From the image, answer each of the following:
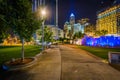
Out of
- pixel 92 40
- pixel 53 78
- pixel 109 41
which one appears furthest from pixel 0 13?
pixel 92 40

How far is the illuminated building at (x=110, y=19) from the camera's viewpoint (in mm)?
119525

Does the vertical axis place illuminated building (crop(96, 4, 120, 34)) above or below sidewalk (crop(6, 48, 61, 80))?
above

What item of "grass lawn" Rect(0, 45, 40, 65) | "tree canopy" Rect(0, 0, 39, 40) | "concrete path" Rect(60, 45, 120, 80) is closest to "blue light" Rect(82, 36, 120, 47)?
"grass lawn" Rect(0, 45, 40, 65)

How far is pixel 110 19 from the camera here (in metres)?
134

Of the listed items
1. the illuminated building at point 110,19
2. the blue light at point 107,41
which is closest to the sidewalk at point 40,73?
the blue light at point 107,41

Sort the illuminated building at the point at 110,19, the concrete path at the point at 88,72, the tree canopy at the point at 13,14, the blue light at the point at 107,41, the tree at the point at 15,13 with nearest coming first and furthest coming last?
the concrete path at the point at 88,72 → the tree canopy at the point at 13,14 → the tree at the point at 15,13 → the blue light at the point at 107,41 → the illuminated building at the point at 110,19

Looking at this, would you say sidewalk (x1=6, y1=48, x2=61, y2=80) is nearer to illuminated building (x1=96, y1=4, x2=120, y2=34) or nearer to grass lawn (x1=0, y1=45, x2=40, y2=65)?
grass lawn (x1=0, y1=45, x2=40, y2=65)

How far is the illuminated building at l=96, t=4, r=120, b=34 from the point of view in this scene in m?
120

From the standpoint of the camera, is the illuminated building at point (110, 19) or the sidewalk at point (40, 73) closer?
the sidewalk at point (40, 73)

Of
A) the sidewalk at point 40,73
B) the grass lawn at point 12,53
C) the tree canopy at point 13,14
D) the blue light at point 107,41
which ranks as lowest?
the sidewalk at point 40,73

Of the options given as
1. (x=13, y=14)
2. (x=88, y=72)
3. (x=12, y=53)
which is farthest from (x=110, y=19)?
(x=13, y=14)

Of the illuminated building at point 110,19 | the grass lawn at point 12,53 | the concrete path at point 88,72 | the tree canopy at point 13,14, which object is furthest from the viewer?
the illuminated building at point 110,19

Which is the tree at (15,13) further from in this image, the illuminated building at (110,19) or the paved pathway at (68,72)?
the illuminated building at (110,19)

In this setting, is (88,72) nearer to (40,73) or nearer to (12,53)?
(40,73)
